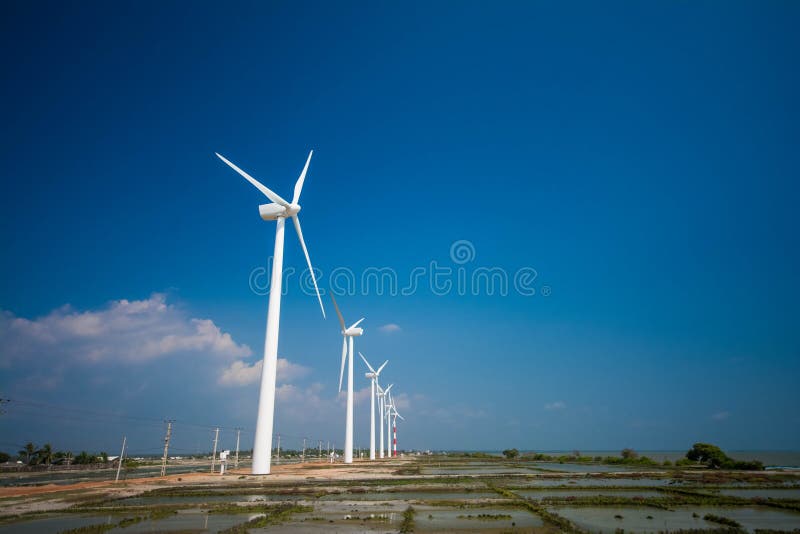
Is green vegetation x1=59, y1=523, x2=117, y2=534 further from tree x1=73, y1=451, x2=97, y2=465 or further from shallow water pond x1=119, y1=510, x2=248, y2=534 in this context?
tree x1=73, y1=451, x2=97, y2=465

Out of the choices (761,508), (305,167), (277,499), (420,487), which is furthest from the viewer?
(305,167)

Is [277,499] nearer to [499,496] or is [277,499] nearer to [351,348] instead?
[499,496]

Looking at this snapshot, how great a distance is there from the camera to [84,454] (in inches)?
3836

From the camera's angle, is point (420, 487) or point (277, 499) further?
point (420, 487)

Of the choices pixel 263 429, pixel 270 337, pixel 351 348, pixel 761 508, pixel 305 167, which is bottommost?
pixel 761 508

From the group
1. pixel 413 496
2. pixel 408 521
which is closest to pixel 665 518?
pixel 408 521

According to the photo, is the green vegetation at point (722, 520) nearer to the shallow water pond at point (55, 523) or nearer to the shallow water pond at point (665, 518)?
the shallow water pond at point (665, 518)

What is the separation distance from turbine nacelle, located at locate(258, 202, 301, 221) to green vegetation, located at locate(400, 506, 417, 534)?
3043cm

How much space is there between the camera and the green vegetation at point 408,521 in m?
17.1

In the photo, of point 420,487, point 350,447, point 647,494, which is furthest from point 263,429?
point 350,447

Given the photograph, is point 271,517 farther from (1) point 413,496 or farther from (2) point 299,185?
(2) point 299,185

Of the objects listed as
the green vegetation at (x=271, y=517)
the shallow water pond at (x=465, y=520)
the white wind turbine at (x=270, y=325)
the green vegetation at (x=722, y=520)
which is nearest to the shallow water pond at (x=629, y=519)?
the green vegetation at (x=722, y=520)

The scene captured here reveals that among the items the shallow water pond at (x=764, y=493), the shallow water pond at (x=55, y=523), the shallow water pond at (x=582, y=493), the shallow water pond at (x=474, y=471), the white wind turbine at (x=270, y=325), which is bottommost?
the shallow water pond at (x=764, y=493)

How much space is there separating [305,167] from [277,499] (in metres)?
33.0
